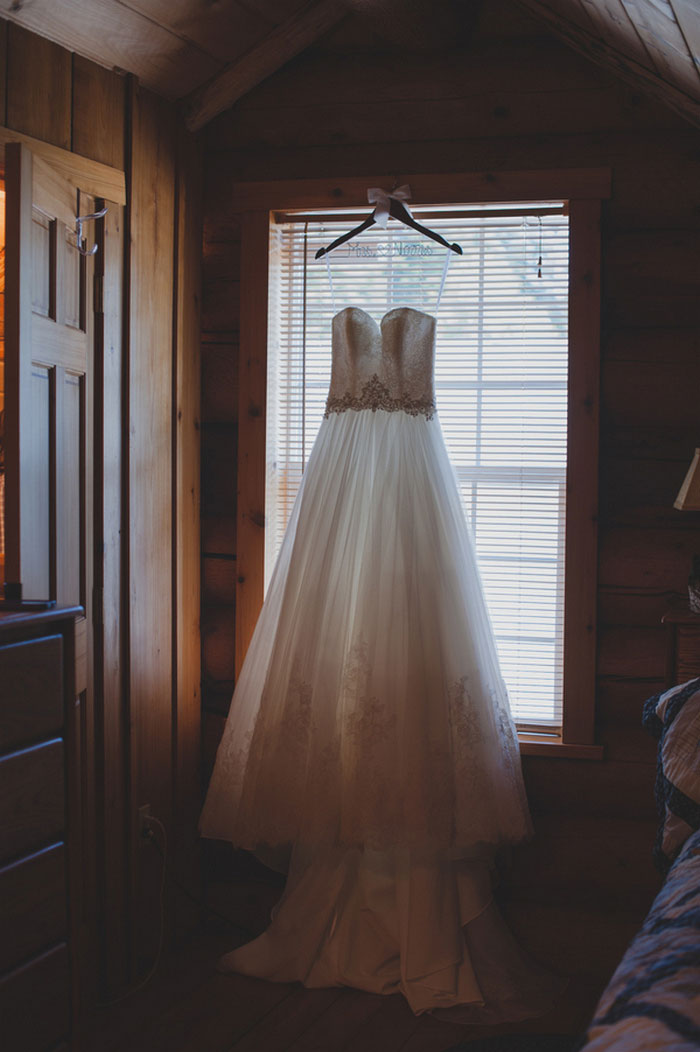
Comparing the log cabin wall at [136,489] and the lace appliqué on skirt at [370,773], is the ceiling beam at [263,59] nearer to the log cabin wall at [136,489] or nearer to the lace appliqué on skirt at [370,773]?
the log cabin wall at [136,489]

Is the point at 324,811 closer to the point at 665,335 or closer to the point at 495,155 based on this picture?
the point at 665,335

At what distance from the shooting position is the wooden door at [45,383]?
1.60 m

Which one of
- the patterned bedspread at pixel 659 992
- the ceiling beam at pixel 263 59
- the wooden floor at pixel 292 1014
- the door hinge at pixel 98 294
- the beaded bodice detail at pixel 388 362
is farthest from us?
the ceiling beam at pixel 263 59

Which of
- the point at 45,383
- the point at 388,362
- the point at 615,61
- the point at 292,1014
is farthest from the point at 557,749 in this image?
the point at 615,61

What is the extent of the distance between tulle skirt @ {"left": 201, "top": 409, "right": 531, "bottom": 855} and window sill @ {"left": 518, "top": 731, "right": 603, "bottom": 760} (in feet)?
0.85

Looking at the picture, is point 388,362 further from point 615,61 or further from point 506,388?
point 615,61

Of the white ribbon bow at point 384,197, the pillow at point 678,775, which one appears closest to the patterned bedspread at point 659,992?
the pillow at point 678,775

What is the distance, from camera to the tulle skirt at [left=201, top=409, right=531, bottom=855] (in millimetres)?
1987

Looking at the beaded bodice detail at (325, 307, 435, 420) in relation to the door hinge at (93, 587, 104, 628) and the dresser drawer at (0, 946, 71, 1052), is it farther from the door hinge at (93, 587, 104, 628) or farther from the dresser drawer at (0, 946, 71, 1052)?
the dresser drawer at (0, 946, 71, 1052)

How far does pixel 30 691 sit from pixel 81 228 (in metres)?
1.08

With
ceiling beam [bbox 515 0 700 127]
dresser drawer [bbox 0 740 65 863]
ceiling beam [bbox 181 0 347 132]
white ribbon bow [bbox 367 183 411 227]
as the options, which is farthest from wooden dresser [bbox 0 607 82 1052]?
ceiling beam [bbox 515 0 700 127]

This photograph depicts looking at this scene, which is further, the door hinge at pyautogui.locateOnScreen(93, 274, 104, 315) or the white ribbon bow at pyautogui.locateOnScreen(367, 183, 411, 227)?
the white ribbon bow at pyautogui.locateOnScreen(367, 183, 411, 227)

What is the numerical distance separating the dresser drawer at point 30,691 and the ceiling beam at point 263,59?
5.18ft

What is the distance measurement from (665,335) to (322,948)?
1.83 meters
